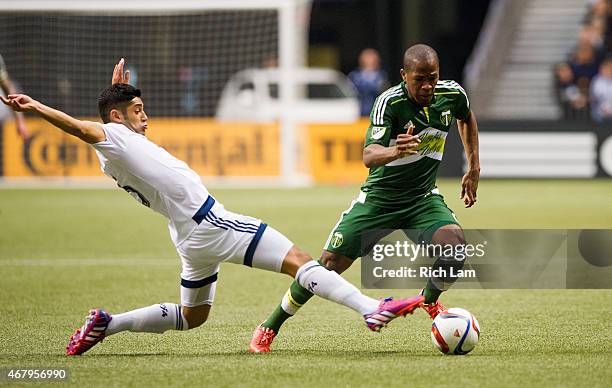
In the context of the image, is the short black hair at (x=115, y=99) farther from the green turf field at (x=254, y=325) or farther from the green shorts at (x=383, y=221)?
the green shorts at (x=383, y=221)

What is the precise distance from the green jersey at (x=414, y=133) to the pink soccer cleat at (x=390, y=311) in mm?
1228

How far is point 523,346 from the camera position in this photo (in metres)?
7.02

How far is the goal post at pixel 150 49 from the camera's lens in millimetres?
22875

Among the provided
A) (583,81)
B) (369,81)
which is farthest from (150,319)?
(583,81)

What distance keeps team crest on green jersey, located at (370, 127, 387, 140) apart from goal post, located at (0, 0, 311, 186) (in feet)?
50.1

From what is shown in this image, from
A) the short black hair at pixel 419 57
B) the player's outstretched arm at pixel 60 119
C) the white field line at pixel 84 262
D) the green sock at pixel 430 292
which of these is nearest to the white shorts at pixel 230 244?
the player's outstretched arm at pixel 60 119

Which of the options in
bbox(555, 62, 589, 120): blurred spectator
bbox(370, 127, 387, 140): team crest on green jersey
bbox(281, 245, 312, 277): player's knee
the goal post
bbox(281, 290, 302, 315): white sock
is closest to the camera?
bbox(281, 245, 312, 277): player's knee

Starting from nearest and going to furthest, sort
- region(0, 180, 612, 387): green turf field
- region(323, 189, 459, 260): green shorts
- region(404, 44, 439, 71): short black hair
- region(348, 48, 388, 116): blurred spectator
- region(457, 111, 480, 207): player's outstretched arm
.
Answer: region(0, 180, 612, 387): green turf field → region(404, 44, 439, 71): short black hair → region(323, 189, 459, 260): green shorts → region(457, 111, 480, 207): player's outstretched arm → region(348, 48, 388, 116): blurred spectator

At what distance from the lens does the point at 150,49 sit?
23672 millimetres

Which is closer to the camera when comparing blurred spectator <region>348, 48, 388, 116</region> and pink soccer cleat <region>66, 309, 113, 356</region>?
pink soccer cleat <region>66, 309, 113, 356</region>

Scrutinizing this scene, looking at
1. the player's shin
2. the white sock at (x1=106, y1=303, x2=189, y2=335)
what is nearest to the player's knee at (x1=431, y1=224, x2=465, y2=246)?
the player's shin

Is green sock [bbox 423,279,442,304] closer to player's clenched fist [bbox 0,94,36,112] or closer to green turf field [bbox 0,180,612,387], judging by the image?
green turf field [bbox 0,180,612,387]

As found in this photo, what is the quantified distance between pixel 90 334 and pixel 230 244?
3.48ft

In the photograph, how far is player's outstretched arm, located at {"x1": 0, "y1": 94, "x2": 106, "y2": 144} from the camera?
20.2 ft
